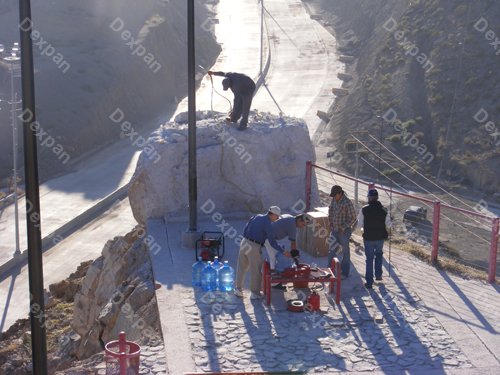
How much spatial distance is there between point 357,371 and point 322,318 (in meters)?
1.78

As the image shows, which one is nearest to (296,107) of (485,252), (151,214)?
(485,252)

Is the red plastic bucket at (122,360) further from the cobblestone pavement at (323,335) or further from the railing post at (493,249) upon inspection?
the railing post at (493,249)

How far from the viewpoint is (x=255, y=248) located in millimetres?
13633

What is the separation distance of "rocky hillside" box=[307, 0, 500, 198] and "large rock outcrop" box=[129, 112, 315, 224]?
81.6 feet

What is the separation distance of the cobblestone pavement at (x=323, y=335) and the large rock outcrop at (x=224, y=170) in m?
4.41

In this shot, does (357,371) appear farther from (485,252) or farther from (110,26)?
(110,26)

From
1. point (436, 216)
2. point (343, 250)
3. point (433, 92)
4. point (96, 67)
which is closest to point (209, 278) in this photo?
point (343, 250)

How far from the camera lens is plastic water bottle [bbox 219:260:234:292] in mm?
14171

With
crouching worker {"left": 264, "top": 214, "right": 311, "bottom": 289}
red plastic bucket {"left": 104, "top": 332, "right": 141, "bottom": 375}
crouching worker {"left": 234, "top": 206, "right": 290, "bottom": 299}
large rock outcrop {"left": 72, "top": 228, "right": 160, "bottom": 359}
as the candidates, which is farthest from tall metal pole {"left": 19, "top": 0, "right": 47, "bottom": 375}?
crouching worker {"left": 264, "top": 214, "right": 311, "bottom": 289}

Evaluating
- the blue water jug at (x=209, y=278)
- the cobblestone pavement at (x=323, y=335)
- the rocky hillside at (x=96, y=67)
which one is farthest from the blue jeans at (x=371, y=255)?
the rocky hillside at (x=96, y=67)

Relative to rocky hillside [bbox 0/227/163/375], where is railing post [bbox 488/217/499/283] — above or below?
above

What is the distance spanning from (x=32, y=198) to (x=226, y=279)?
209 inches

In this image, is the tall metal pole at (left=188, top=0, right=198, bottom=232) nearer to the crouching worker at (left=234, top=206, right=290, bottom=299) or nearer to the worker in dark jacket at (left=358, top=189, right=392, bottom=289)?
the crouching worker at (left=234, top=206, right=290, bottom=299)

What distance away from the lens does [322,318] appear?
13.1 meters
